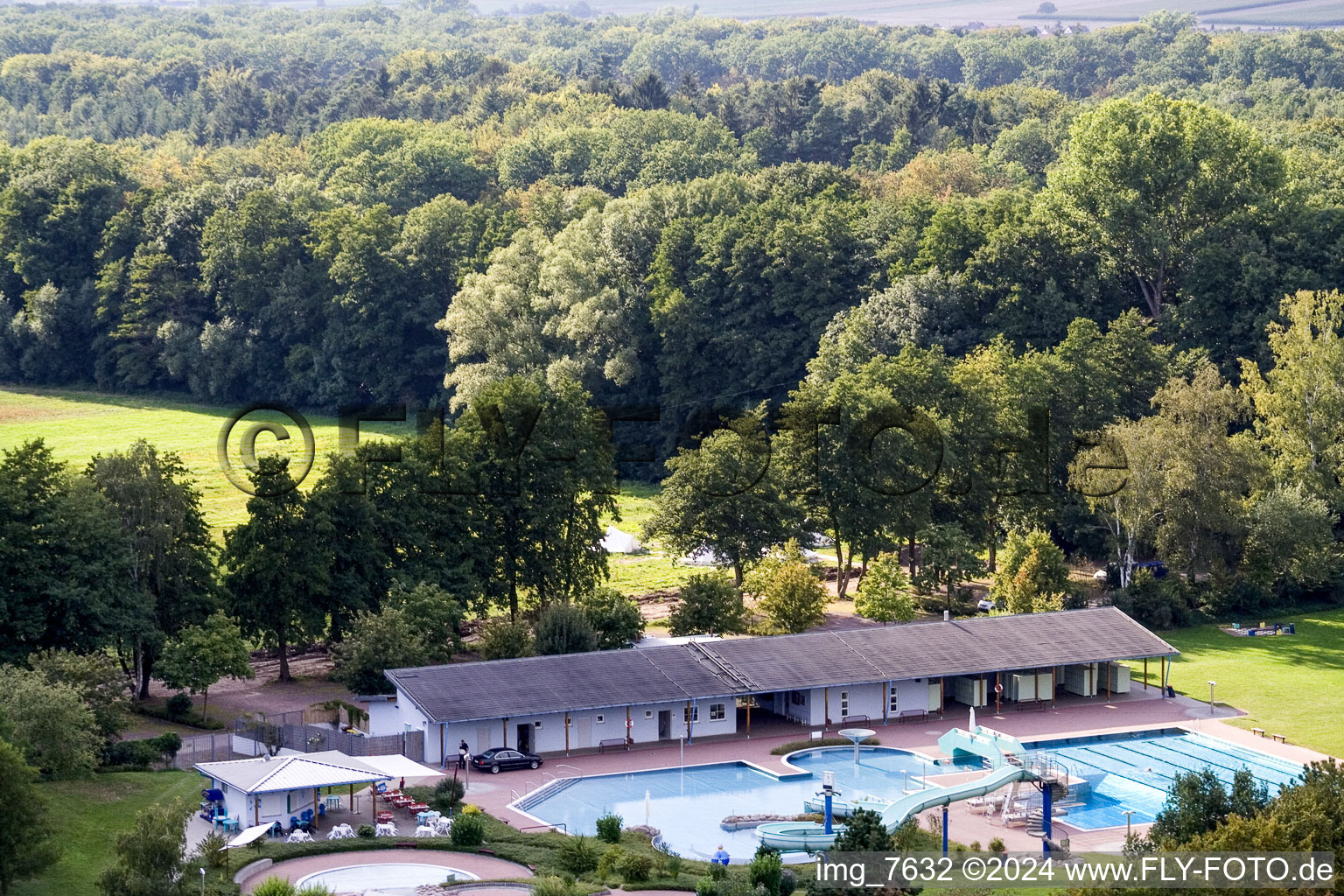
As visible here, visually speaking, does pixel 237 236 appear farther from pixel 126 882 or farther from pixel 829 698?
pixel 126 882

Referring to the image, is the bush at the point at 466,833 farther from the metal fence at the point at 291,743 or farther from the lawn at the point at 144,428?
the lawn at the point at 144,428

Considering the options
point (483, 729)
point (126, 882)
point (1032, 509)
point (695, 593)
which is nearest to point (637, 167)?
point (1032, 509)

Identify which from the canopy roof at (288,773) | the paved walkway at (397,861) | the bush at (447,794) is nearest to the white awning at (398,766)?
the canopy roof at (288,773)

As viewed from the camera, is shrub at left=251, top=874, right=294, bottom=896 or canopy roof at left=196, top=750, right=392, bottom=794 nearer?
shrub at left=251, top=874, right=294, bottom=896

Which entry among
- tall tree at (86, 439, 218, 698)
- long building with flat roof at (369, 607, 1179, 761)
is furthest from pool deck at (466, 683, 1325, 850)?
tall tree at (86, 439, 218, 698)

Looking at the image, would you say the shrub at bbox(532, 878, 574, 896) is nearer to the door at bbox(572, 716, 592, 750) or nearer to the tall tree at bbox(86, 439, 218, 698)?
the door at bbox(572, 716, 592, 750)
